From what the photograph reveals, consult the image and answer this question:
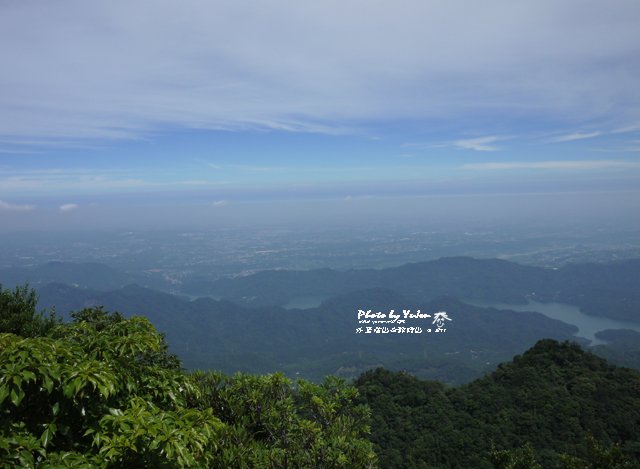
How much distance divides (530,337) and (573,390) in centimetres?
13027

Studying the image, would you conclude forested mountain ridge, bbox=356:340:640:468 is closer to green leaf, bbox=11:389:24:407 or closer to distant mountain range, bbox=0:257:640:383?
green leaf, bbox=11:389:24:407

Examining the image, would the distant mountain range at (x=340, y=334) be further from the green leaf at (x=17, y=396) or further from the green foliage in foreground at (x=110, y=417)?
the green leaf at (x=17, y=396)

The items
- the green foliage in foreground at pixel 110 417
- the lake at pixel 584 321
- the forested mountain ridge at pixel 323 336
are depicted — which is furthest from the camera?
the lake at pixel 584 321

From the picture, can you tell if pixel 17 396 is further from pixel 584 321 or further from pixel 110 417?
pixel 584 321

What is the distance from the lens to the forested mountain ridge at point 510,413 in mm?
28000

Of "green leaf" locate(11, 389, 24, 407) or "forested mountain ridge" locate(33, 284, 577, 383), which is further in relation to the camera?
"forested mountain ridge" locate(33, 284, 577, 383)

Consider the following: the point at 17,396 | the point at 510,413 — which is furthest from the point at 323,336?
the point at 17,396

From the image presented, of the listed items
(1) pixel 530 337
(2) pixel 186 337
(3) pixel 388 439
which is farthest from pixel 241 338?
(3) pixel 388 439

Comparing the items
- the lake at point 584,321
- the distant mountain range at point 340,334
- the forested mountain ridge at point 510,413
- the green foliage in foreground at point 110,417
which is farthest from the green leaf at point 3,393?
the lake at point 584,321

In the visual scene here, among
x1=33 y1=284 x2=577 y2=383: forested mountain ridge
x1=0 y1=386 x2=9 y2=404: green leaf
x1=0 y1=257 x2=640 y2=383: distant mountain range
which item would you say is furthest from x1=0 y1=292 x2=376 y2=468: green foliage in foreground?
x1=0 y1=257 x2=640 y2=383: distant mountain range

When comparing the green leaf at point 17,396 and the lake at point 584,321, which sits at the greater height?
the green leaf at point 17,396

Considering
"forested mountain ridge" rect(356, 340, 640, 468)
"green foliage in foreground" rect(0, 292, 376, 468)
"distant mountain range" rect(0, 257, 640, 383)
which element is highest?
"green foliage in foreground" rect(0, 292, 376, 468)

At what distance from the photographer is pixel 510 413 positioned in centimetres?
3228

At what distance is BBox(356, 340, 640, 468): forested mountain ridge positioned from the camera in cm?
2800
